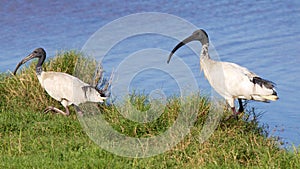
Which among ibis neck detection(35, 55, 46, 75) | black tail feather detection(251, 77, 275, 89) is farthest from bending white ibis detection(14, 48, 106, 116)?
black tail feather detection(251, 77, 275, 89)

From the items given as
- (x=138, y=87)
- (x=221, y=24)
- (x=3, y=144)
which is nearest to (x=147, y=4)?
(x=221, y=24)

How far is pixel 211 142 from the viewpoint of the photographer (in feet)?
27.0

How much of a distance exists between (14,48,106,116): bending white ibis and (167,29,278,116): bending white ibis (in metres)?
1.33

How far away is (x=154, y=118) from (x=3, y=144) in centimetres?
166

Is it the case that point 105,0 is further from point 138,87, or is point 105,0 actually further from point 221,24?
point 138,87

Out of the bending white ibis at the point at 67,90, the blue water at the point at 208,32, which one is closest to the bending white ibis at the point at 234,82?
the blue water at the point at 208,32

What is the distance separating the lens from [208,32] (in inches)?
578

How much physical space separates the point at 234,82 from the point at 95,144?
196 cm

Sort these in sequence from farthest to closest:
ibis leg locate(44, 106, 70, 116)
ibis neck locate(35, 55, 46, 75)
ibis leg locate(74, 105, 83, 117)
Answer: ibis neck locate(35, 55, 46, 75) → ibis leg locate(44, 106, 70, 116) → ibis leg locate(74, 105, 83, 117)

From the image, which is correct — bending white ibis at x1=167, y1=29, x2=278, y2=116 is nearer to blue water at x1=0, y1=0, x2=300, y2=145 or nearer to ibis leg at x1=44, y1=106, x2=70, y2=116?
blue water at x1=0, y1=0, x2=300, y2=145

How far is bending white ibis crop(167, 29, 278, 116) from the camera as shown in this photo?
30.1ft

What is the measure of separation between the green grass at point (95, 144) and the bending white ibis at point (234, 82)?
277 mm

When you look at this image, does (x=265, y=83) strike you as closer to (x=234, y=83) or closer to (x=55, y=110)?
(x=234, y=83)

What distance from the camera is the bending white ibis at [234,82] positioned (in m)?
9.17
